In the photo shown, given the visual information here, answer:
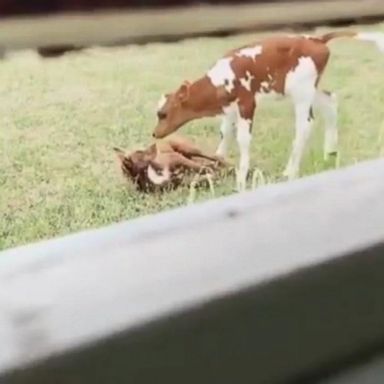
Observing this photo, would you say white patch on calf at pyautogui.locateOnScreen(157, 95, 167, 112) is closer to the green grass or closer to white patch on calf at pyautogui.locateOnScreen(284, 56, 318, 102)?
the green grass

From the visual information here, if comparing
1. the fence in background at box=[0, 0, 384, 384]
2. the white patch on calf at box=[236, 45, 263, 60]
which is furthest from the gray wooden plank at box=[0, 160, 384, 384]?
the white patch on calf at box=[236, 45, 263, 60]

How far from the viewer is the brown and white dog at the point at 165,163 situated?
0.85m

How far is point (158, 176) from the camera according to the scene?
2.88ft

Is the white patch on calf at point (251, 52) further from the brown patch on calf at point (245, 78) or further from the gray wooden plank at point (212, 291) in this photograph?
the gray wooden plank at point (212, 291)

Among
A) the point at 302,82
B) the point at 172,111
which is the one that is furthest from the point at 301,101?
the point at 172,111

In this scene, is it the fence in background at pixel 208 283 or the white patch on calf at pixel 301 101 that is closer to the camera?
the fence in background at pixel 208 283

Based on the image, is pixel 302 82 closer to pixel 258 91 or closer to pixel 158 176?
pixel 258 91

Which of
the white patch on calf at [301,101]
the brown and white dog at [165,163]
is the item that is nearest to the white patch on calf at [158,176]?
the brown and white dog at [165,163]

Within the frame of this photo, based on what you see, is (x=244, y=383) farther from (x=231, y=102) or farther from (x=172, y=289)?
(x=231, y=102)

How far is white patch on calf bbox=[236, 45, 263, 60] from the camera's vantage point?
882 mm

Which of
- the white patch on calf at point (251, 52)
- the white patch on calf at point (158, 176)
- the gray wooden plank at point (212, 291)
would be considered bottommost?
the gray wooden plank at point (212, 291)

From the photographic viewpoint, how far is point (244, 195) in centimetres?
92

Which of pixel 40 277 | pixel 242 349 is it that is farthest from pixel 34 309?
pixel 242 349

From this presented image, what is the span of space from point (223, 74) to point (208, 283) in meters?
0.16
